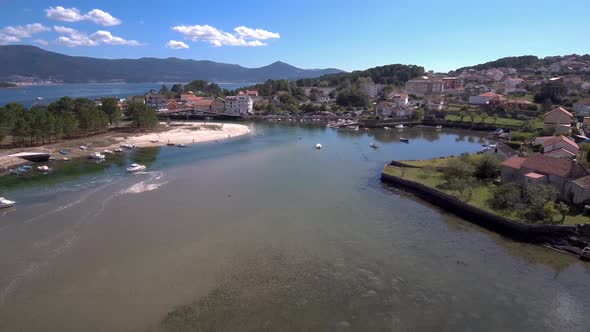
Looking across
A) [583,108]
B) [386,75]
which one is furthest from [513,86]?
[386,75]

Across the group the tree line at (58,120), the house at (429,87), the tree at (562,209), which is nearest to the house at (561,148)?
the tree at (562,209)

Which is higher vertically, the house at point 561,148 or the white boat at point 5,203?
the house at point 561,148

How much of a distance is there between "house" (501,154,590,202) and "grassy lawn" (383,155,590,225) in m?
1.52

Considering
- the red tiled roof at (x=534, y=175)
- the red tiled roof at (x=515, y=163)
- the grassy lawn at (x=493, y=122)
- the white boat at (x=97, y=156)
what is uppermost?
the grassy lawn at (x=493, y=122)

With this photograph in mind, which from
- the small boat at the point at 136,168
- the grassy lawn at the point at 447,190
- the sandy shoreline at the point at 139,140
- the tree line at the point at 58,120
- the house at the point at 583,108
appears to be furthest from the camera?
the house at the point at 583,108

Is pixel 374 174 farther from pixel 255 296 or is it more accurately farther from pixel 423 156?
pixel 255 296

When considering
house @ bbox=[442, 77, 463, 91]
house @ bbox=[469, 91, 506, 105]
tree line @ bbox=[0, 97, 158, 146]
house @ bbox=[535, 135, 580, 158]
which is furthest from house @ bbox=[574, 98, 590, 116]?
tree line @ bbox=[0, 97, 158, 146]

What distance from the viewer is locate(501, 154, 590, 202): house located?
2136 cm

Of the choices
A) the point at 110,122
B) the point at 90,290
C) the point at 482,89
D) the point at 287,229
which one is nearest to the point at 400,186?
the point at 287,229

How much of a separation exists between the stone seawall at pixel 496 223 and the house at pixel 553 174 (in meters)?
3.57

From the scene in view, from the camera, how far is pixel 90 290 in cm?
1470

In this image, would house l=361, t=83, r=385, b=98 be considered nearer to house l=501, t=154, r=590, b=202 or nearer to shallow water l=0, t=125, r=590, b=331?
shallow water l=0, t=125, r=590, b=331

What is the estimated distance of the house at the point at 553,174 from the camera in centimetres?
2136

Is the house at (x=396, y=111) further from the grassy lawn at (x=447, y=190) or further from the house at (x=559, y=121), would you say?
the grassy lawn at (x=447, y=190)
